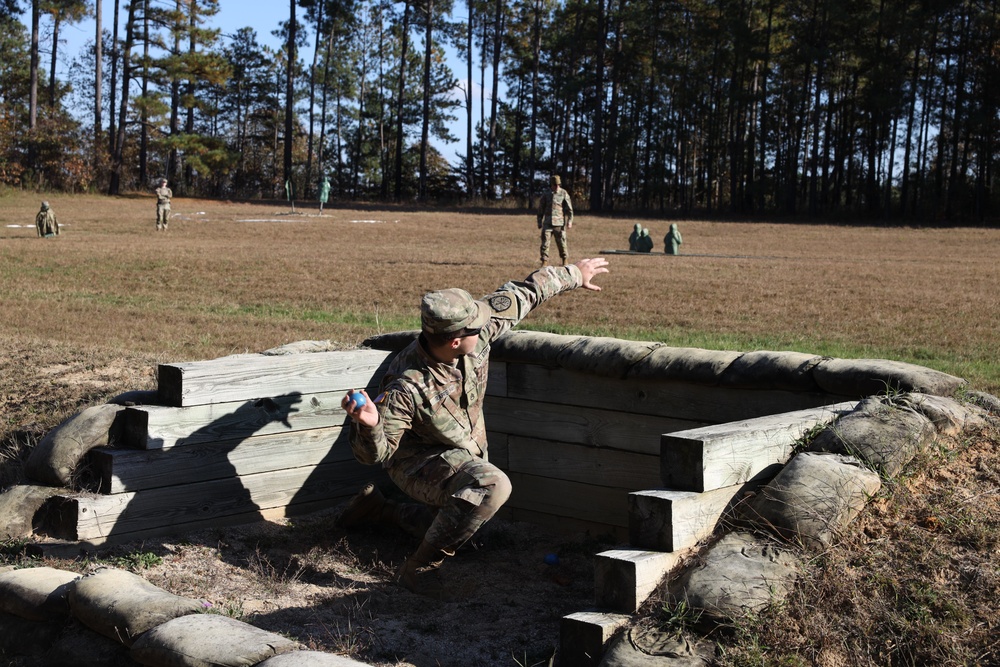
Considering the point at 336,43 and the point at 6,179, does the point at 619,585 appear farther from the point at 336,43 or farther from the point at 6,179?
the point at 336,43

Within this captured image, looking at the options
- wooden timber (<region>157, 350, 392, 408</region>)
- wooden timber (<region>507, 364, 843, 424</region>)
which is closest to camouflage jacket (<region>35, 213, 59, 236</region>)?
wooden timber (<region>157, 350, 392, 408</region>)

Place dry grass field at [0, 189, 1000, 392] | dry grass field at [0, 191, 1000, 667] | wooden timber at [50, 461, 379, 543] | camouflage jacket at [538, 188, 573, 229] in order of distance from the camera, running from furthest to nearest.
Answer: camouflage jacket at [538, 188, 573, 229] → dry grass field at [0, 189, 1000, 392] → wooden timber at [50, 461, 379, 543] → dry grass field at [0, 191, 1000, 667]

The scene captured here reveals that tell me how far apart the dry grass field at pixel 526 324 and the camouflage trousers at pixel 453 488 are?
34 cm

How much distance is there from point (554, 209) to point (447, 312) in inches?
493

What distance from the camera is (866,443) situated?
3732 mm

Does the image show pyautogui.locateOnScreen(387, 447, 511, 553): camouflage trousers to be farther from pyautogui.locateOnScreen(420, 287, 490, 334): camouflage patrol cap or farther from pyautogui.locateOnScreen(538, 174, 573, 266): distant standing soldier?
pyautogui.locateOnScreen(538, 174, 573, 266): distant standing soldier

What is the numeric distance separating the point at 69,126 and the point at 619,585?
48605mm

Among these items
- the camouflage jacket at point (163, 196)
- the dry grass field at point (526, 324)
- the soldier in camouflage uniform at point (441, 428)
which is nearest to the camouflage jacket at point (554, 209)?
the dry grass field at point (526, 324)

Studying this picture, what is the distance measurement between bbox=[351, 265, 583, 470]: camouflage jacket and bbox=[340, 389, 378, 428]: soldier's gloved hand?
7 cm

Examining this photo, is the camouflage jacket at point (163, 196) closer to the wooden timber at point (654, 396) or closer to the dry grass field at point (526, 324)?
the dry grass field at point (526, 324)

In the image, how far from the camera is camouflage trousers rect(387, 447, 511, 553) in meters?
4.47

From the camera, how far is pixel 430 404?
15.1ft

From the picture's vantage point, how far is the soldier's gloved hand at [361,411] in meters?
4.05

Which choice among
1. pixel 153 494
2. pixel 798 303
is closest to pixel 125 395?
pixel 153 494
